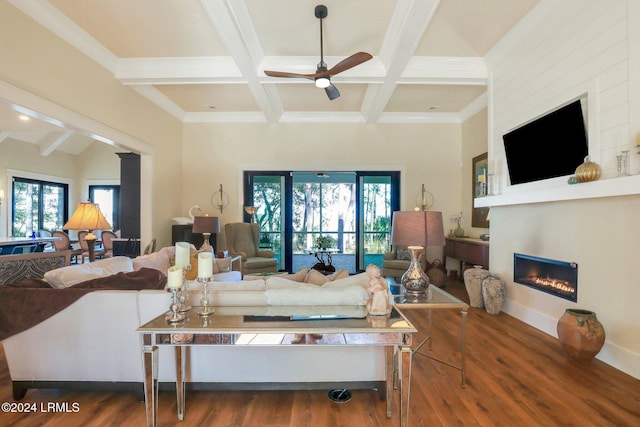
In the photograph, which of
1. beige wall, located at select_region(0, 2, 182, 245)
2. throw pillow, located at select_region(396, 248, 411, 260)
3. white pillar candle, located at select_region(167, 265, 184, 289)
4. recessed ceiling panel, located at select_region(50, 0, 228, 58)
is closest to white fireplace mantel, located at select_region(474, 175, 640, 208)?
throw pillow, located at select_region(396, 248, 411, 260)

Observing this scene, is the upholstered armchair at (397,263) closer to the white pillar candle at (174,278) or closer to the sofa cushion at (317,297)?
the sofa cushion at (317,297)

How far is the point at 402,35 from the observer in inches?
123

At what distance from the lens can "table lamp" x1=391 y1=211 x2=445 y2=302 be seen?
7.47 feet

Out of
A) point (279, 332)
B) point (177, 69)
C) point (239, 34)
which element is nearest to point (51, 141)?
point (177, 69)

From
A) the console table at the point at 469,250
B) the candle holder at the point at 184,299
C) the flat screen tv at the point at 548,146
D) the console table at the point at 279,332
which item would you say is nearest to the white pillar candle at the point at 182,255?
the candle holder at the point at 184,299

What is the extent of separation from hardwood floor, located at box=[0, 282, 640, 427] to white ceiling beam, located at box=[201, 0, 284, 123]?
3.21 metres

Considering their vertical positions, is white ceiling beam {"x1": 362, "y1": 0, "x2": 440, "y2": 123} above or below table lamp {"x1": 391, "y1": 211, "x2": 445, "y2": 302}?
above

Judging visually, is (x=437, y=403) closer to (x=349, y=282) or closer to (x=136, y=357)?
(x=349, y=282)

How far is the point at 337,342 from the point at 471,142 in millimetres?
5297

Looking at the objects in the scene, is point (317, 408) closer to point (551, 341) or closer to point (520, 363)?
point (520, 363)

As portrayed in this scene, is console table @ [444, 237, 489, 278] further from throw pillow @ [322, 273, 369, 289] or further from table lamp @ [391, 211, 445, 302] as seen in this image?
throw pillow @ [322, 273, 369, 289]

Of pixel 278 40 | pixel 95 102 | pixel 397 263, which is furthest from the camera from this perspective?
pixel 397 263

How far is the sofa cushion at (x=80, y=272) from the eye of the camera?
2.13m

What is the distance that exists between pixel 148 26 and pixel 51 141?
6.74 metres
